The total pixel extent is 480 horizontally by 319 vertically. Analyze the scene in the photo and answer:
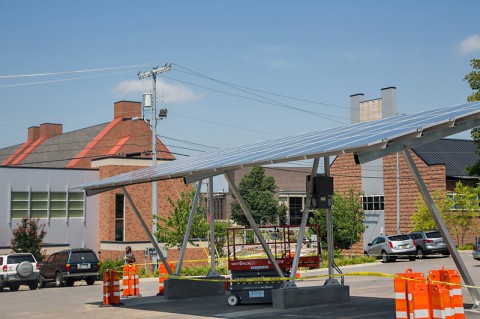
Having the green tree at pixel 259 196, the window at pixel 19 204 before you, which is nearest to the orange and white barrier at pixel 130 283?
the window at pixel 19 204

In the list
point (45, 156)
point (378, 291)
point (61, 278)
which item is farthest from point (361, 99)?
point (378, 291)

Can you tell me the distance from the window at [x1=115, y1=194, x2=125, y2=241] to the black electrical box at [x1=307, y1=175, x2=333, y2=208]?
32.1 metres

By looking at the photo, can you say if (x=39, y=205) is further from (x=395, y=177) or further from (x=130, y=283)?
(x=395, y=177)

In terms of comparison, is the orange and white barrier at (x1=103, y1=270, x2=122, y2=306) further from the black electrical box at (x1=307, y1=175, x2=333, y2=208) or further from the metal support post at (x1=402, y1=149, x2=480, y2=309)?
the metal support post at (x1=402, y1=149, x2=480, y2=309)

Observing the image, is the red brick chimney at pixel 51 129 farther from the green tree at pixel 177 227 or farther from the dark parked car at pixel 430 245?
the dark parked car at pixel 430 245

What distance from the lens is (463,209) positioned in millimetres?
51438

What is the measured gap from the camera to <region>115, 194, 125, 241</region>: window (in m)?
50.5

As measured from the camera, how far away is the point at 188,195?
45188 millimetres

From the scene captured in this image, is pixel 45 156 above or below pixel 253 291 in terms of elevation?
above

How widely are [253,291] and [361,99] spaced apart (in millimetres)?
51218

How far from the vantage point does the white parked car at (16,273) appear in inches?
Result: 1282


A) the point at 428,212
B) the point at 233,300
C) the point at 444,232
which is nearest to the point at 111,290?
the point at 233,300

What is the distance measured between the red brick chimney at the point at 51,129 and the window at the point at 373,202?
41.5 m

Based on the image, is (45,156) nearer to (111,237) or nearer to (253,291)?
(111,237)
